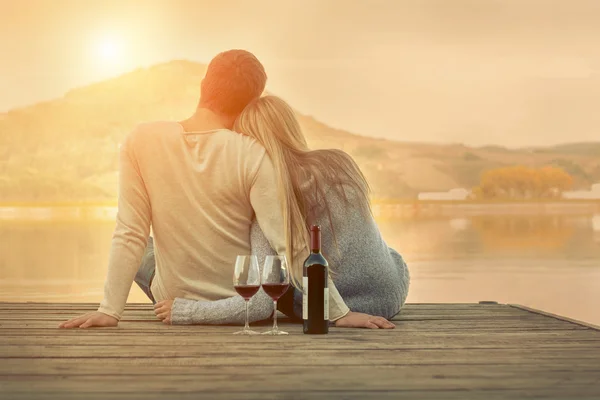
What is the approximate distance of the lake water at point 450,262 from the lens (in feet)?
35.6

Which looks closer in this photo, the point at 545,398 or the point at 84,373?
the point at 545,398

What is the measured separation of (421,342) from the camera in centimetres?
262

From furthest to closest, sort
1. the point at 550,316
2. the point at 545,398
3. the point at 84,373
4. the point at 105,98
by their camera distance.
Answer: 1. the point at 105,98
2. the point at 550,316
3. the point at 84,373
4. the point at 545,398

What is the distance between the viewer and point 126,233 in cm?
307

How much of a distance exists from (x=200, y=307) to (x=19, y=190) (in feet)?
→ 57.3

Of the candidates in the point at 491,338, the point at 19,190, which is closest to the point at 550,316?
the point at 491,338

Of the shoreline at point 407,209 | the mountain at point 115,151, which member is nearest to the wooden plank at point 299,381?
the mountain at point 115,151

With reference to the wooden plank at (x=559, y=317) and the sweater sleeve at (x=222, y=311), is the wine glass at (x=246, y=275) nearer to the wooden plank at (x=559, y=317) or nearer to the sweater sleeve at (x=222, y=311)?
the sweater sleeve at (x=222, y=311)

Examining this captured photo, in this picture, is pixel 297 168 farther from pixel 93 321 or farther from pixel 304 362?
pixel 304 362

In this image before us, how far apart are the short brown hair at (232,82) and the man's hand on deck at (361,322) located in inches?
34.6

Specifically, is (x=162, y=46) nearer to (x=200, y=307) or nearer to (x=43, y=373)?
(x=200, y=307)

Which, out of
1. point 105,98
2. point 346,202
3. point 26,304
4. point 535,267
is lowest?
point 535,267

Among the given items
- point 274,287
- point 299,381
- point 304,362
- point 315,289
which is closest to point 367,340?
point 315,289

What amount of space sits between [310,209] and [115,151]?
18.0 meters
